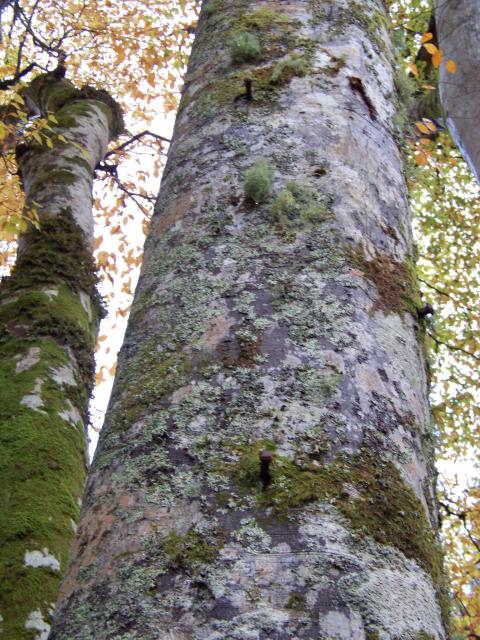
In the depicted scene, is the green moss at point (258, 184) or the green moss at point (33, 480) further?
the green moss at point (33, 480)

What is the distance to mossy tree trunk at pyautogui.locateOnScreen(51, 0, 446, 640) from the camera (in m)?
1.09

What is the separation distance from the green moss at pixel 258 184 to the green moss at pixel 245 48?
0.58 m

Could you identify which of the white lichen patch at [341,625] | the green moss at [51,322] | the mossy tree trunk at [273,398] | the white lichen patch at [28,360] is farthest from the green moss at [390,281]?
the green moss at [51,322]

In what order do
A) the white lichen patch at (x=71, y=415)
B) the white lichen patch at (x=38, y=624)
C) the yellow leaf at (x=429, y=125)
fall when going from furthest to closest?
1. the yellow leaf at (x=429, y=125)
2. the white lichen patch at (x=71, y=415)
3. the white lichen patch at (x=38, y=624)

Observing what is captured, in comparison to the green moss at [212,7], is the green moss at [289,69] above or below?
below

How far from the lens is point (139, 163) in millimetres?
11117

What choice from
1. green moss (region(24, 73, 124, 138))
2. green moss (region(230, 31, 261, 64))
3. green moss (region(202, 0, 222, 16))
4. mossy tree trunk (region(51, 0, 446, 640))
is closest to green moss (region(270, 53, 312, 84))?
mossy tree trunk (region(51, 0, 446, 640))

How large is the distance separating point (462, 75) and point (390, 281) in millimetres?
3048

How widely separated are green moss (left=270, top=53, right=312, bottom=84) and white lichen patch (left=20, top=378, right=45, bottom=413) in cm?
247

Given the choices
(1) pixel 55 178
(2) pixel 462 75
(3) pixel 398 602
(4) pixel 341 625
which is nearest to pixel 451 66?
(2) pixel 462 75

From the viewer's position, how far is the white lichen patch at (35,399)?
12.4 ft

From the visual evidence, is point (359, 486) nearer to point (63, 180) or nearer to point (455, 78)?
point (455, 78)

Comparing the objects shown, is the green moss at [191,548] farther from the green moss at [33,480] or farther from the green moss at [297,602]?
the green moss at [33,480]

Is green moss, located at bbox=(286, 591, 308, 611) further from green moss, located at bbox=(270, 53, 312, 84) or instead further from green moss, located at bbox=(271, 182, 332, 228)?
green moss, located at bbox=(270, 53, 312, 84)
